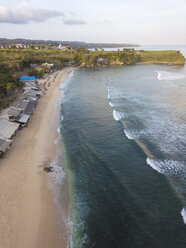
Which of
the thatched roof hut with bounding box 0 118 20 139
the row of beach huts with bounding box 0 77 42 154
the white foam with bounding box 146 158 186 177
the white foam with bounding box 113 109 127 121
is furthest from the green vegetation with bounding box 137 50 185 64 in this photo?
the thatched roof hut with bounding box 0 118 20 139

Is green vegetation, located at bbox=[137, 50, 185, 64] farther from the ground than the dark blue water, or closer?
farther from the ground

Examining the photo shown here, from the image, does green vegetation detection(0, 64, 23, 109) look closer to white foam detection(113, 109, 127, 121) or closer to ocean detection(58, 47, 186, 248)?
ocean detection(58, 47, 186, 248)

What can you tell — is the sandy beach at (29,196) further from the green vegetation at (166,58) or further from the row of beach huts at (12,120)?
the green vegetation at (166,58)

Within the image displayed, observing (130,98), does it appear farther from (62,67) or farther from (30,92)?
(62,67)

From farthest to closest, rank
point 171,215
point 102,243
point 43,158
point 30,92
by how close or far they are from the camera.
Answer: point 30,92 < point 43,158 < point 171,215 < point 102,243

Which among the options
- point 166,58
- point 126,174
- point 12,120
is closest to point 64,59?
point 166,58

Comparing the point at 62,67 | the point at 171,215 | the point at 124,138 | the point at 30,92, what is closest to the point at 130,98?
the point at 124,138

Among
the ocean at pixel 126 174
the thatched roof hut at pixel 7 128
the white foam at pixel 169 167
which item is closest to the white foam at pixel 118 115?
the ocean at pixel 126 174

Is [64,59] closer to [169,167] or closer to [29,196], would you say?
[169,167]
